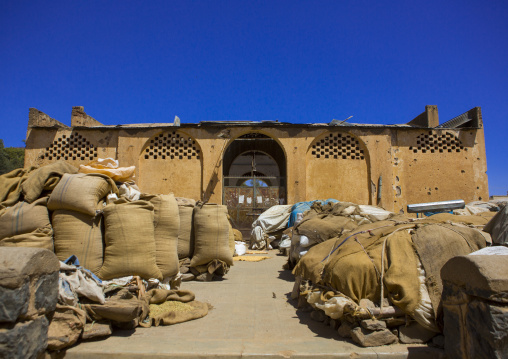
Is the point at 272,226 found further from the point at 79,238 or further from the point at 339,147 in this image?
the point at 79,238

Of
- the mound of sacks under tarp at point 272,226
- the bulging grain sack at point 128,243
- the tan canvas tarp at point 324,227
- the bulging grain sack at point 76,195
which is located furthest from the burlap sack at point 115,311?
the mound of sacks under tarp at point 272,226

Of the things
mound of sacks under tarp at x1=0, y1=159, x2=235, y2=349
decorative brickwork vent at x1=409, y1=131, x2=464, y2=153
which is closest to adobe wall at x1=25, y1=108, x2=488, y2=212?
decorative brickwork vent at x1=409, y1=131, x2=464, y2=153

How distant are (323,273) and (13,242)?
329cm

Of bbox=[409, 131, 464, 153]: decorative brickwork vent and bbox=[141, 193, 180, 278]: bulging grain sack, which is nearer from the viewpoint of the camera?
bbox=[141, 193, 180, 278]: bulging grain sack

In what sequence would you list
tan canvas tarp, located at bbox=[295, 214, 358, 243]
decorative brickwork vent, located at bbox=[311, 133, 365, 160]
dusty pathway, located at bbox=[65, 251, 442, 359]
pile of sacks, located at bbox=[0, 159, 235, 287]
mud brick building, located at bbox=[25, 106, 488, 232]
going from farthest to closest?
decorative brickwork vent, located at bbox=[311, 133, 365, 160] → mud brick building, located at bbox=[25, 106, 488, 232] → tan canvas tarp, located at bbox=[295, 214, 358, 243] → pile of sacks, located at bbox=[0, 159, 235, 287] → dusty pathway, located at bbox=[65, 251, 442, 359]

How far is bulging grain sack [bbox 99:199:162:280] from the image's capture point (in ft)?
13.0

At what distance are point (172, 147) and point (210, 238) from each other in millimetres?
7699

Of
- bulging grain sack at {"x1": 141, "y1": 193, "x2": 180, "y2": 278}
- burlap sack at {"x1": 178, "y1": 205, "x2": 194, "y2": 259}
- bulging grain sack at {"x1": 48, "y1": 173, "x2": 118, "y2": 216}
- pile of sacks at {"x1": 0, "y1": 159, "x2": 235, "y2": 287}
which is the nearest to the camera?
pile of sacks at {"x1": 0, "y1": 159, "x2": 235, "y2": 287}

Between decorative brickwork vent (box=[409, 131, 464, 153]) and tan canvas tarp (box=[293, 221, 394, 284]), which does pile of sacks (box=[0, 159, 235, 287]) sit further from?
decorative brickwork vent (box=[409, 131, 464, 153])

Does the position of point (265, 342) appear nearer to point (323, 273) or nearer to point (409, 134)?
point (323, 273)

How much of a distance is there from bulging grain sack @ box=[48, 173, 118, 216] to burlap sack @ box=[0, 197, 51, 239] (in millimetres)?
141

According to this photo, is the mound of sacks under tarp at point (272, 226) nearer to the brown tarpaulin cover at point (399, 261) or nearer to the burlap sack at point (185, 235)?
the burlap sack at point (185, 235)

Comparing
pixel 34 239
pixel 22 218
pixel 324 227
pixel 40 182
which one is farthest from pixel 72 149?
pixel 324 227

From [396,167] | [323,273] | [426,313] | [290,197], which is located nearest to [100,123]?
[290,197]
